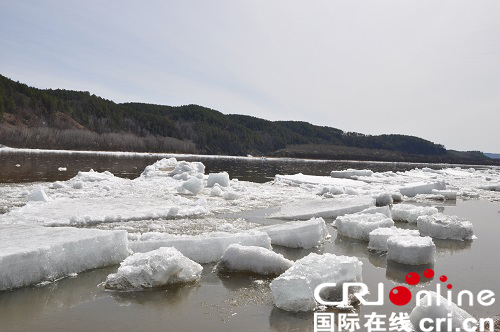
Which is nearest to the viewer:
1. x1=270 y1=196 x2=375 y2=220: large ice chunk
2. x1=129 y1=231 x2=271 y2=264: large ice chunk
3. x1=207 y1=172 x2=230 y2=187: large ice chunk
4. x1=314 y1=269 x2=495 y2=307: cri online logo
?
x1=314 y1=269 x2=495 y2=307: cri online logo

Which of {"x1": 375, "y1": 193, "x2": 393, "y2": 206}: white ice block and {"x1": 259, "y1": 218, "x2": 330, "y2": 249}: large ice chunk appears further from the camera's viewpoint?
{"x1": 375, "y1": 193, "x2": 393, "y2": 206}: white ice block

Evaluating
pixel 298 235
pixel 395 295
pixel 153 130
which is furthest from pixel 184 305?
pixel 153 130

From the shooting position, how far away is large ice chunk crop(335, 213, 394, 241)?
19.2 feet

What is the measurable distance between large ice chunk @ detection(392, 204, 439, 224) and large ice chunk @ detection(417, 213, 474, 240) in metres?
1.13

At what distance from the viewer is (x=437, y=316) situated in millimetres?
2809

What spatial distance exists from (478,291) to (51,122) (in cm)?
8456

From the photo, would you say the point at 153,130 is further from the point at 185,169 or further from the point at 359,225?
the point at 359,225

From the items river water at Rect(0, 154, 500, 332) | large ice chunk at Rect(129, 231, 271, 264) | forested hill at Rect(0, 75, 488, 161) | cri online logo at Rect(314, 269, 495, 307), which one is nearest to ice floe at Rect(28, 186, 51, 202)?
large ice chunk at Rect(129, 231, 271, 264)

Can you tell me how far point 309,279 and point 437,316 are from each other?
3.19 ft

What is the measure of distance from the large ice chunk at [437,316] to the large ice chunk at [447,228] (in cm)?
344

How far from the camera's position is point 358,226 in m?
5.88

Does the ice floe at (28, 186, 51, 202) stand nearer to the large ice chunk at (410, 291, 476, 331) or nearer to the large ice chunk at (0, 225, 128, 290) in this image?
the large ice chunk at (0, 225, 128, 290)

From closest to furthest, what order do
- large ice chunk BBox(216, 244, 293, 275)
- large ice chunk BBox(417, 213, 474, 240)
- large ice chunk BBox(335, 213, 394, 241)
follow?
large ice chunk BBox(216, 244, 293, 275) < large ice chunk BBox(335, 213, 394, 241) < large ice chunk BBox(417, 213, 474, 240)

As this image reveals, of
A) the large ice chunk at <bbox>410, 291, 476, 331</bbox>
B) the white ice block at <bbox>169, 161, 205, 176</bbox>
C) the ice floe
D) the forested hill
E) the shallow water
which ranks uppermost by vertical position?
the forested hill
